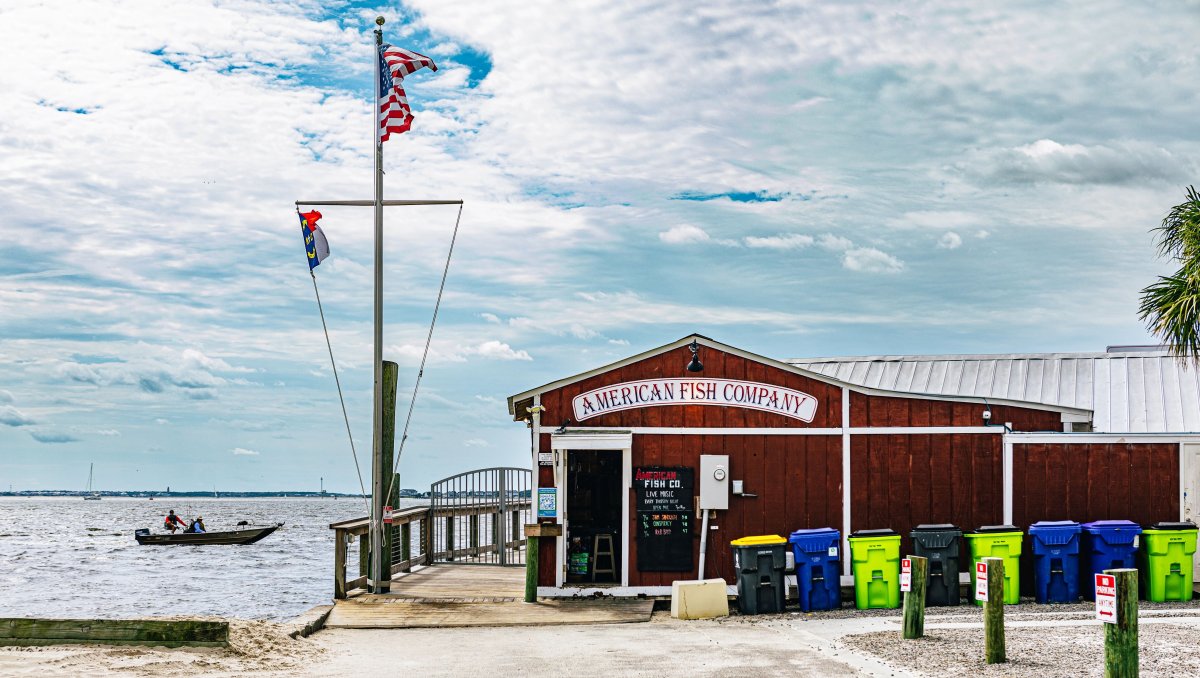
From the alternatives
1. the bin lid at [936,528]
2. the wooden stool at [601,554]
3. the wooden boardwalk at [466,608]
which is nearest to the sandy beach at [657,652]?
the wooden boardwalk at [466,608]

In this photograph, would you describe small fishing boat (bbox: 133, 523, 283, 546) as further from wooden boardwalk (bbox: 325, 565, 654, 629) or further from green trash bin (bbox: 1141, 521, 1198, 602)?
green trash bin (bbox: 1141, 521, 1198, 602)

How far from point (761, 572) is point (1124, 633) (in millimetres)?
6226

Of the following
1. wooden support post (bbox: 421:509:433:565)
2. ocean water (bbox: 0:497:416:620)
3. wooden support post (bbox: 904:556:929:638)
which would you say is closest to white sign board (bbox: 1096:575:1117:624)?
wooden support post (bbox: 904:556:929:638)

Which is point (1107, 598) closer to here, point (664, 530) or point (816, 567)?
point (816, 567)

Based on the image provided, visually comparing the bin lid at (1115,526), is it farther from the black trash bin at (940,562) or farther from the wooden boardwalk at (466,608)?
the wooden boardwalk at (466,608)

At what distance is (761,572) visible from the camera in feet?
50.1

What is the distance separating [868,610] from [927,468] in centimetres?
239

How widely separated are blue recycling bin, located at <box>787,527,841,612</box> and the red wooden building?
99 cm

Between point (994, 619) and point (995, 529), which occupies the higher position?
point (995, 529)

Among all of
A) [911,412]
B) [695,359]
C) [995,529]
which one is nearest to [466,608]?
[695,359]

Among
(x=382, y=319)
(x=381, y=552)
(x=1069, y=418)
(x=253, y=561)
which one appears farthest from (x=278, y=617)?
(x=253, y=561)

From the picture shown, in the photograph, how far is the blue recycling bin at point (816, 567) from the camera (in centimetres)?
1548

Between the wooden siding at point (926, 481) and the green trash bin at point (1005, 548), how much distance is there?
1.00 metres

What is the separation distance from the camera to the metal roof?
2169 cm
